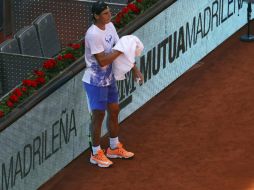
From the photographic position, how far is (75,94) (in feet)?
37.2

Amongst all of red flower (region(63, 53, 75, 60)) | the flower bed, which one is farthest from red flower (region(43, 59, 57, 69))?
red flower (region(63, 53, 75, 60))

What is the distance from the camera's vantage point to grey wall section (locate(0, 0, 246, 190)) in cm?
1039

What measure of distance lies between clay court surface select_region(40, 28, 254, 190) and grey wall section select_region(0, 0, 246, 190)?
19cm

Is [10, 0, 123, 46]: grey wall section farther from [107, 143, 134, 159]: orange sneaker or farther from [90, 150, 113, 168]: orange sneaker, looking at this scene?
[90, 150, 113, 168]: orange sneaker

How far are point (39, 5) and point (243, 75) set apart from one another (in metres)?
3.21

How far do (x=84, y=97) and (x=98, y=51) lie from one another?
39.0 inches

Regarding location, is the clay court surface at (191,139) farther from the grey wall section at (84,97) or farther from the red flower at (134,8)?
the red flower at (134,8)

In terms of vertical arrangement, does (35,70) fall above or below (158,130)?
above

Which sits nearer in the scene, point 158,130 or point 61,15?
point 158,130

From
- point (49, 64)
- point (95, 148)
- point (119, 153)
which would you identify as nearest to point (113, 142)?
point (119, 153)

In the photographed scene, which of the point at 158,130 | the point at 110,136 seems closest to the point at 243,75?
the point at 158,130

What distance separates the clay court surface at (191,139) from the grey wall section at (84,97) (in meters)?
0.19

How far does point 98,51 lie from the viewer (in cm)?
1073

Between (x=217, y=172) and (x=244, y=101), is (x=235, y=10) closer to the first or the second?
(x=244, y=101)
